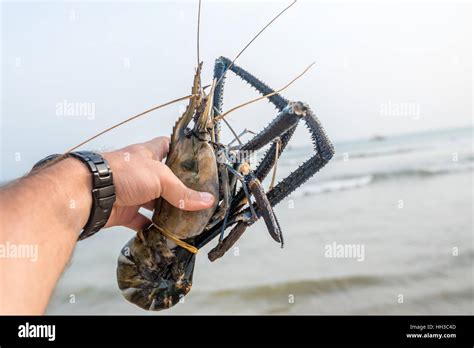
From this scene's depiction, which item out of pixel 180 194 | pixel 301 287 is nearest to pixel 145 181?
pixel 180 194

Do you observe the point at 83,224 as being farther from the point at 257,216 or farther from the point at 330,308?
the point at 330,308

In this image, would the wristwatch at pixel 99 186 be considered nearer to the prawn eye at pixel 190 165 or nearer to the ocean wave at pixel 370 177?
the prawn eye at pixel 190 165

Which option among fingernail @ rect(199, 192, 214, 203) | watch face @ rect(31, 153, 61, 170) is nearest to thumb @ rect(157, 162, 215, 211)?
fingernail @ rect(199, 192, 214, 203)

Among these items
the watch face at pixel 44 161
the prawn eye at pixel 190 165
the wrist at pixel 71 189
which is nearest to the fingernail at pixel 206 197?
the prawn eye at pixel 190 165

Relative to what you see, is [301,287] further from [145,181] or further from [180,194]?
[145,181]

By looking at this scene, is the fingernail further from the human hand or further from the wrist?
the wrist
